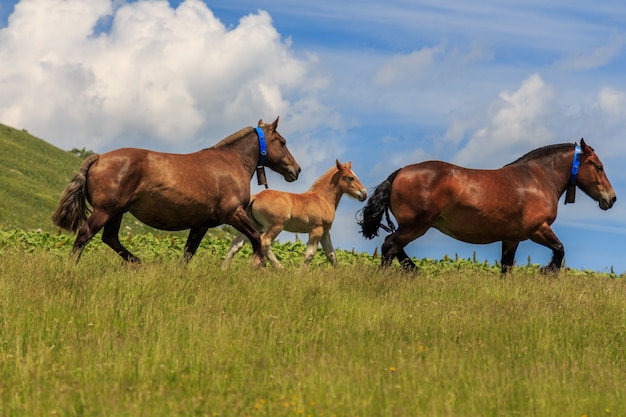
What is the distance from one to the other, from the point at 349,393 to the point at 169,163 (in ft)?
22.7

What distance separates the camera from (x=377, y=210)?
1442 cm

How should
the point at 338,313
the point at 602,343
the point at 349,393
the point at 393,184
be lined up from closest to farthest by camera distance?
1. the point at 349,393
2. the point at 602,343
3. the point at 338,313
4. the point at 393,184

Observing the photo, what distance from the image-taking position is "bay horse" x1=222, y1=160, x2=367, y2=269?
49.2 feet

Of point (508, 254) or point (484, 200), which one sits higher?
point (484, 200)

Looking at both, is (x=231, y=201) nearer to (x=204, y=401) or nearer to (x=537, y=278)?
(x=537, y=278)

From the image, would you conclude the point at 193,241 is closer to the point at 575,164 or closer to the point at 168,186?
the point at 168,186

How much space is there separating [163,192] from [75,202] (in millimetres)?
1418

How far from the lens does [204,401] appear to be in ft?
23.3

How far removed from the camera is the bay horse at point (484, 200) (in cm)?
1379

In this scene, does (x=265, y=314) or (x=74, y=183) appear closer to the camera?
(x=265, y=314)

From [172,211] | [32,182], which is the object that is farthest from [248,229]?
[32,182]

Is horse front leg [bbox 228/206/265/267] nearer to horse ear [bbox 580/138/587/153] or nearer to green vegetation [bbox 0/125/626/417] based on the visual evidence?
green vegetation [bbox 0/125/626/417]

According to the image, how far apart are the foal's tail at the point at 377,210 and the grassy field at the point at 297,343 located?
57.8 inches

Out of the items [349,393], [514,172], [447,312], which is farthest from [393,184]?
[349,393]
